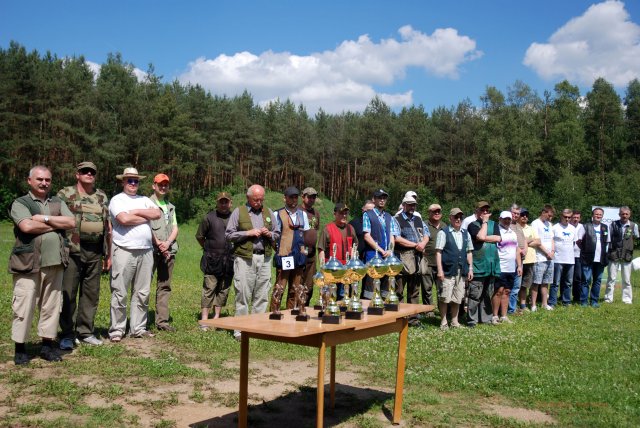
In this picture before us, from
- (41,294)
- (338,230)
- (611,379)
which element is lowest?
(611,379)

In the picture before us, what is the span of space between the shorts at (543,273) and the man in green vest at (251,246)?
676cm

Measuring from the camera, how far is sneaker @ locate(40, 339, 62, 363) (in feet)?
23.4

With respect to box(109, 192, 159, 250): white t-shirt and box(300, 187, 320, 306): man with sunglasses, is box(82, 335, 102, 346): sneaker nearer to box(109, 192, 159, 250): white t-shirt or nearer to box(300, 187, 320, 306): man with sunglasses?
box(109, 192, 159, 250): white t-shirt

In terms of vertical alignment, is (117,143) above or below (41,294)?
above

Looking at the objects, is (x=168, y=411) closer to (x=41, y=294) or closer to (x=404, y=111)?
(x=41, y=294)

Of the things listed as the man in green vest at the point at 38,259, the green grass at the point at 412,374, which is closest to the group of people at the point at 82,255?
the man in green vest at the point at 38,259

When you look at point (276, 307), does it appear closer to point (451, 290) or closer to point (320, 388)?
point (320, 388)

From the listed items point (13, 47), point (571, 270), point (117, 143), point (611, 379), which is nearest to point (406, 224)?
point (611, 379)

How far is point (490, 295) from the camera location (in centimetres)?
1113

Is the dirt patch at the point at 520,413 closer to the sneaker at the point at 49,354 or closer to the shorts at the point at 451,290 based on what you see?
the shorts at the point at 451,290

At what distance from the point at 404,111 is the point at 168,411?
53.9 metres

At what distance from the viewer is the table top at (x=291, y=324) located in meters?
4.54

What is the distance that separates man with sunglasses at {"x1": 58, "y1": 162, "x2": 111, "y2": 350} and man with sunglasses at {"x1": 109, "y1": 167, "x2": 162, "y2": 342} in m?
0.17

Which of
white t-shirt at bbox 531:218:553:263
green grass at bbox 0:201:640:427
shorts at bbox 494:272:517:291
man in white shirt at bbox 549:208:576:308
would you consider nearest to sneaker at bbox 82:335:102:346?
green grass at bbox 0:201:640:427
